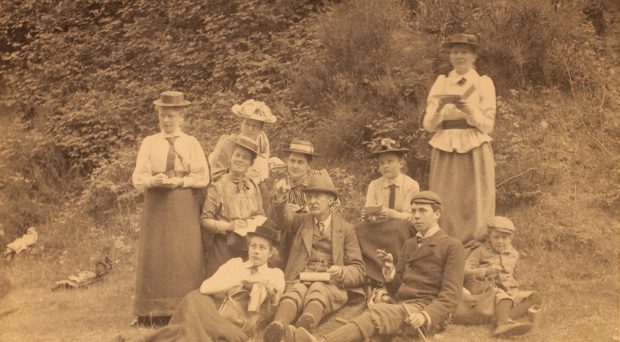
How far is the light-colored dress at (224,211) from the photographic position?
20.4ft

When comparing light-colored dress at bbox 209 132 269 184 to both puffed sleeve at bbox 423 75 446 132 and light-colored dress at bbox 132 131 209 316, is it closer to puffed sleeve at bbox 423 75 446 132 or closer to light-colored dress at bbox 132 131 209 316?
light-colored dress at bbox 132 131 209 316

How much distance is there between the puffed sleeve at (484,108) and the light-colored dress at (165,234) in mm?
2573

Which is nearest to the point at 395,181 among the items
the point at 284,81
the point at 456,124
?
the point at 456,124

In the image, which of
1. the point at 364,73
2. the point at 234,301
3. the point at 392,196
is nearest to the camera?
the point at 234,301

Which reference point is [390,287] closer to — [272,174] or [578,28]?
[272,174]

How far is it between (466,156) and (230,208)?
88.2 inches

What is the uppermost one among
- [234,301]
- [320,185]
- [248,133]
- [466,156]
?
[248,133]

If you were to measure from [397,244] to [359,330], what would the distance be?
4.04 ft

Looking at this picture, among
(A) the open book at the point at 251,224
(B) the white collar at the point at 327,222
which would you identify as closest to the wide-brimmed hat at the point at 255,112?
(A) the open book at the point at 251,224

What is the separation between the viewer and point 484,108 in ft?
21.1

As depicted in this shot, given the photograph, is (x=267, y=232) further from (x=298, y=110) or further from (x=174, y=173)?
(x=298, y=110)

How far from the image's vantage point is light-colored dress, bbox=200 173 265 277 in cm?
Result: 621

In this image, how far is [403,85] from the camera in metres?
9.78

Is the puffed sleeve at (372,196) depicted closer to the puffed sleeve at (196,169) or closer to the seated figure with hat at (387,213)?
the seated figure with hat at (387,213)
